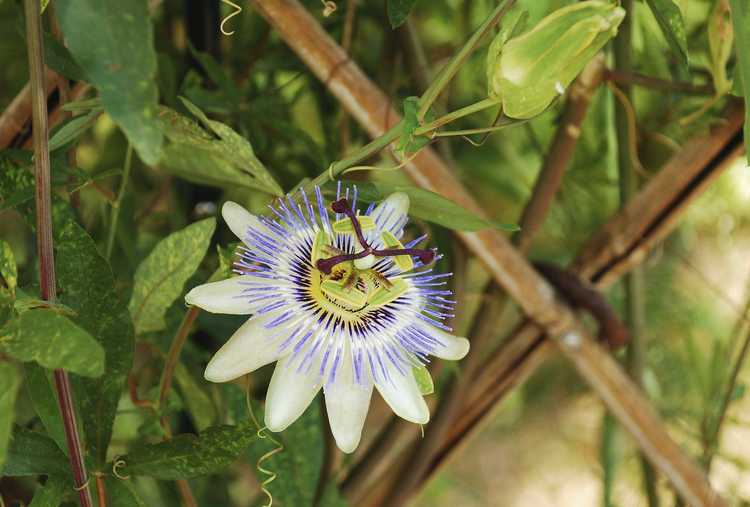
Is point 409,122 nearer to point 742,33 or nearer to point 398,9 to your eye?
point 398,9

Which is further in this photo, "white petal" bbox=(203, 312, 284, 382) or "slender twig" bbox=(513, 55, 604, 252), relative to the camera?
"slender twig" bbox=(513, 55, 604, 252)

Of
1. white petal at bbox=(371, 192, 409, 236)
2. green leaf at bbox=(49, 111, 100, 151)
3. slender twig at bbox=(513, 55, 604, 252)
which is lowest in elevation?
slender twig at bbox=(513, 55, 604, 252)

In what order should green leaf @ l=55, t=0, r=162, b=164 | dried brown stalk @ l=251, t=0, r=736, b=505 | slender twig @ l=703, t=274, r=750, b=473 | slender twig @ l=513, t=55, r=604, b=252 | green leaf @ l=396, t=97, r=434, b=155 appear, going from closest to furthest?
green leaf @ l=55, t=0, r=162, b=164
green leaf @ l=396, t=97, r=434, b=155
dried brown stalk @ l=251, t=0, r=736, b=505
slender twig @ l=513, t=55, r=604, b=252
slender twig @ l=703, t=274, r=750, b=473

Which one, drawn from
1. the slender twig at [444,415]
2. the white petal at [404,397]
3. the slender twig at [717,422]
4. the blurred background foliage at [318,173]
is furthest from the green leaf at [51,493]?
the slender twig at [717,422]

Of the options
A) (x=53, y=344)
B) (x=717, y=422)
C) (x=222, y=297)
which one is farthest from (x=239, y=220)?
(x=717, y=422)

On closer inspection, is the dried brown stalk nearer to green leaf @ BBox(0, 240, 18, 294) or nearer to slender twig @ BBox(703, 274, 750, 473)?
slender twig @ BBox(703, 274, 750, 473)

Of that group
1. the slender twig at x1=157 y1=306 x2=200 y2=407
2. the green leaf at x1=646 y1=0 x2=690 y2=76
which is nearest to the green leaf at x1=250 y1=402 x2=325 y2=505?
the slender twig at x1=157 y1=306 x2=200 y2=407

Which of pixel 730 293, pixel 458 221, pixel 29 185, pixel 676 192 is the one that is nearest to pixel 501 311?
pixel 676 192

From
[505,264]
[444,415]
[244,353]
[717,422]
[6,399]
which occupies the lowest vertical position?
[717,422]
